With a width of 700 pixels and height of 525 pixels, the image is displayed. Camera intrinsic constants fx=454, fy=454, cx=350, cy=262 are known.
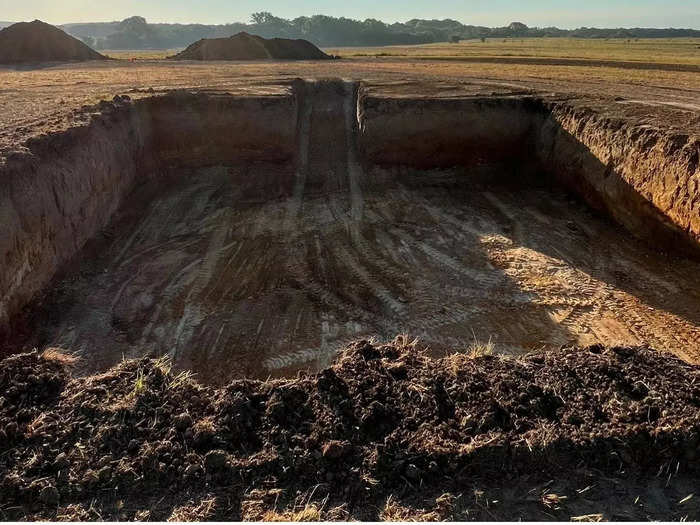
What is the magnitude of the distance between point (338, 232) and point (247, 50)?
82.7 feet

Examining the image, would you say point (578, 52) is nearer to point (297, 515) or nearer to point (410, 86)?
point (410, 86)

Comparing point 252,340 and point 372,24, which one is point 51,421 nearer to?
point 252,340

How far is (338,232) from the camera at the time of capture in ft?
32.6

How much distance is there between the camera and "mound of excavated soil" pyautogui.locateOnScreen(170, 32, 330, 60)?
30.1 m

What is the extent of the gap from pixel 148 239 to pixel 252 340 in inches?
174

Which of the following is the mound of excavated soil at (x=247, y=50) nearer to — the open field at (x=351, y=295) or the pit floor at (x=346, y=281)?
the open field at (x=351, y=295)

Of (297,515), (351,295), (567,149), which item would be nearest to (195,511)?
(297,515)

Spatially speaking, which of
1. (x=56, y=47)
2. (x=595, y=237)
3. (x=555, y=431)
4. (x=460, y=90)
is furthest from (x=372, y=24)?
(x=555, y=431)

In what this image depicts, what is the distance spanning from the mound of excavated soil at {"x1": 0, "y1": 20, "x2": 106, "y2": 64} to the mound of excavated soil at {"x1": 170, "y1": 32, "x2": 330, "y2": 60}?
20.9 ft

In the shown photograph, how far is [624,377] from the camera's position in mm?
4148

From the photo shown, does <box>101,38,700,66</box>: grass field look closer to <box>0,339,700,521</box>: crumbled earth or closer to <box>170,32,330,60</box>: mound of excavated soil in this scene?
<box>170,32,330,60</box>: mound of excavated soil

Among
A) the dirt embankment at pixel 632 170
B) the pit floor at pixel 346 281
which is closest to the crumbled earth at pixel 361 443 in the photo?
the pit floor at pixel 346 281

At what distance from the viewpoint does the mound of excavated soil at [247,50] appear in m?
30.1

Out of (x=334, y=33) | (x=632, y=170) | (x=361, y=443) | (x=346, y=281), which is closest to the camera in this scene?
(x=361, y=443)
